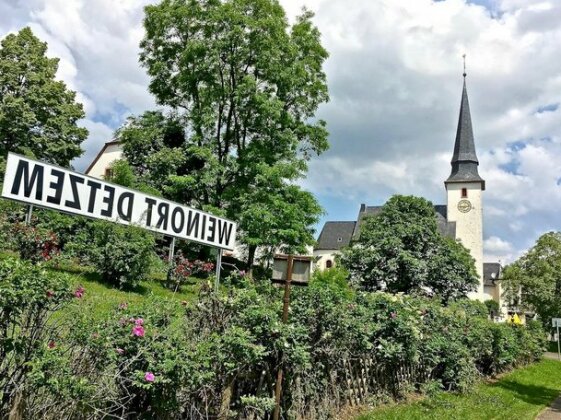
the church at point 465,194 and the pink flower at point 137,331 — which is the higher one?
the church at point 465,194

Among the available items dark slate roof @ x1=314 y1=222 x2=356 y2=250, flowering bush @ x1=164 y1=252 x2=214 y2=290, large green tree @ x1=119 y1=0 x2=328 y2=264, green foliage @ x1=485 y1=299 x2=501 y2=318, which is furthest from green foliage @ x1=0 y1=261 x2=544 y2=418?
dark slate roof @ x1=314 y1=222 x2=356 y2=250

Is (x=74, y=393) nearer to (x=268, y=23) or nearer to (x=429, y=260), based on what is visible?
(x=268, y=23)

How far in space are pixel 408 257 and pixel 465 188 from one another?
30986 mm

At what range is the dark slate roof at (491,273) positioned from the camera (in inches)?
3174

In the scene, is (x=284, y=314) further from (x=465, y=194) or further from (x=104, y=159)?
(x=465, y=194)

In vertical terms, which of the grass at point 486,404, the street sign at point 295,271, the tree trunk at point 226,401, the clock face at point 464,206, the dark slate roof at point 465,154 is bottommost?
the grass at point 486,404

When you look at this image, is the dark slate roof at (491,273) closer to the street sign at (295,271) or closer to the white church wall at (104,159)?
the white church wall at (104,159)

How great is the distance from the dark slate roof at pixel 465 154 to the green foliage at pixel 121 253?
55020 millimetres

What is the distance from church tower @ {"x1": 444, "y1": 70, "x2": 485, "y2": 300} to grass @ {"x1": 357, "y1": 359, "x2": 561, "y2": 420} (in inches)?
Answer: 1900

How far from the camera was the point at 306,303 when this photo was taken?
648cm

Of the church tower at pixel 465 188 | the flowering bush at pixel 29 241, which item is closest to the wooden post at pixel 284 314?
the flowering bush at pixel 29 241

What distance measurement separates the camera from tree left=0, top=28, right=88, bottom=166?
87.2 feet

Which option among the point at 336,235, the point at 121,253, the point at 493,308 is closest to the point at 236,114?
the point at 121,253

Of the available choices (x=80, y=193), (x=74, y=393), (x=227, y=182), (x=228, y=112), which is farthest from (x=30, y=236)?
(x=228, y=112)
